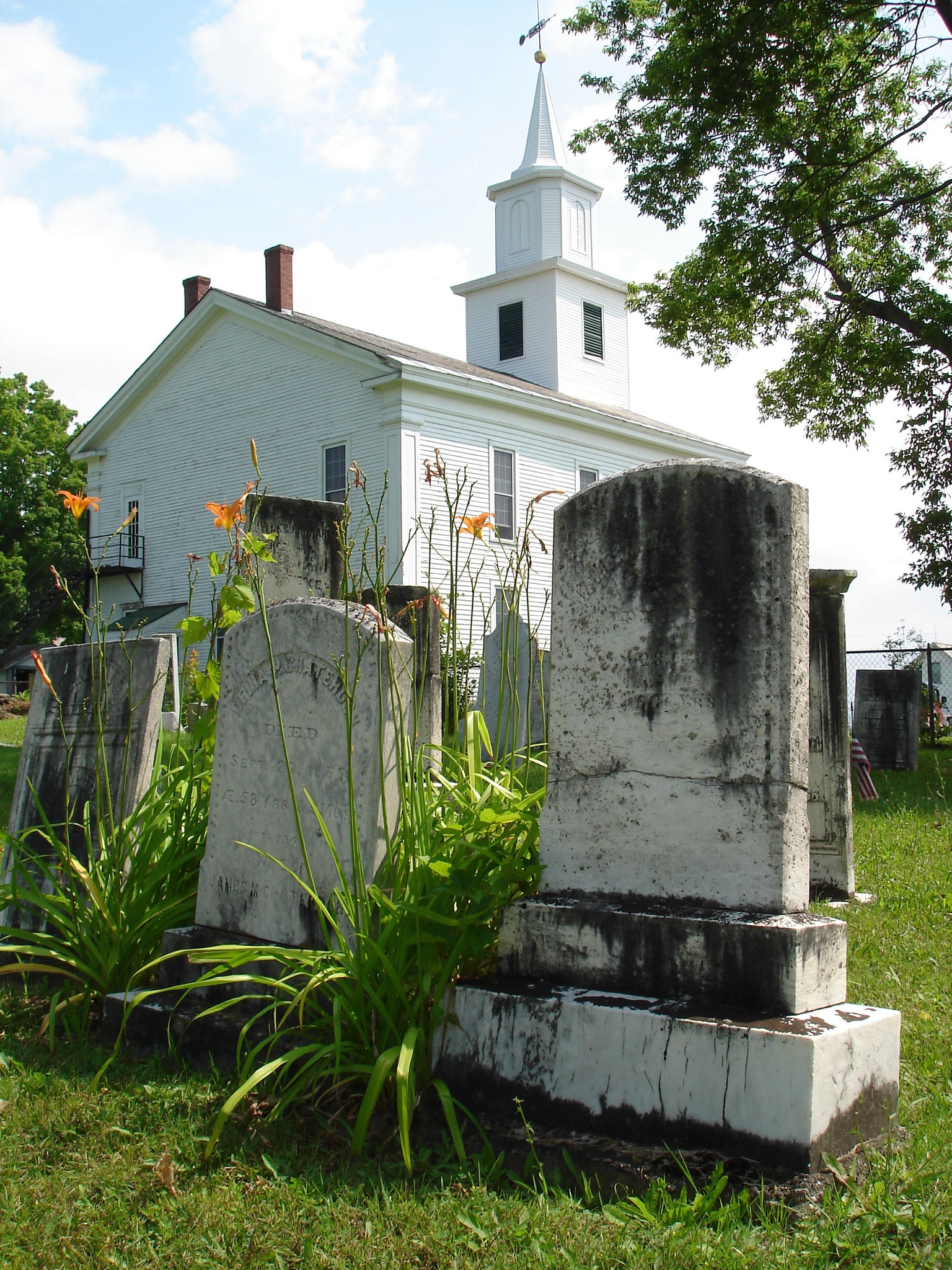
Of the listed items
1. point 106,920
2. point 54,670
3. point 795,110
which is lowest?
point 106,920

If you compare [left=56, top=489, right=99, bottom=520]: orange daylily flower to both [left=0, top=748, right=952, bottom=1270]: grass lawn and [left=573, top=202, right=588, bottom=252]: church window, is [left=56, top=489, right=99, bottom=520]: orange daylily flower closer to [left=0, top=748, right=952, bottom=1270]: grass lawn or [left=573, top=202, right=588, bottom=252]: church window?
[left=0, top=748, right=952, bottom=1270]: grass lawn

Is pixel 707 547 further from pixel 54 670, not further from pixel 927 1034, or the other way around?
pixel 54 670

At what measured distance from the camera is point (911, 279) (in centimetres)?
1355

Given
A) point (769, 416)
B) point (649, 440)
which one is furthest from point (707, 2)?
point (649, 440)

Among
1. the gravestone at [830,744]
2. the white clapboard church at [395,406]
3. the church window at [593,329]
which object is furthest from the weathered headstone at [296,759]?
the church window at [593,329]

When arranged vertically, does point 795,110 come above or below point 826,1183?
above

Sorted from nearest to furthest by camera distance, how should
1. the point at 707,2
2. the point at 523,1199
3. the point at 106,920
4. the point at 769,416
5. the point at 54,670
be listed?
the point at 523,1199, the point at 106,920, the point at 54,670, the point at 707,2, the point at 769,416

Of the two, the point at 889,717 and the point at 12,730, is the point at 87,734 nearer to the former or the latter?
the point at 889,717

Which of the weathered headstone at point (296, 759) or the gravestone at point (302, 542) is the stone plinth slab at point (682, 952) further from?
the gravestone at point (302, 542)

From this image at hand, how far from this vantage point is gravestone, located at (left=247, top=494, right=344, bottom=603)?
645 cm

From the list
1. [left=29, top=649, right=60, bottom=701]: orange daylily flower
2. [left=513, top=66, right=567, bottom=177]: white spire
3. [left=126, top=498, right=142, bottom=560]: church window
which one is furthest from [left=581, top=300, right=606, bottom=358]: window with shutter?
[left=29, top=649, right=60, bottom=701]: orange daylily flower

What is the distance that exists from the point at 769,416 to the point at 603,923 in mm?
14104

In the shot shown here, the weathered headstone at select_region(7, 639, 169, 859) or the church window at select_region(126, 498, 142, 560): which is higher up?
the church window at select_region(126, 498, 142, 560)

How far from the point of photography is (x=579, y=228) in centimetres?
2598
